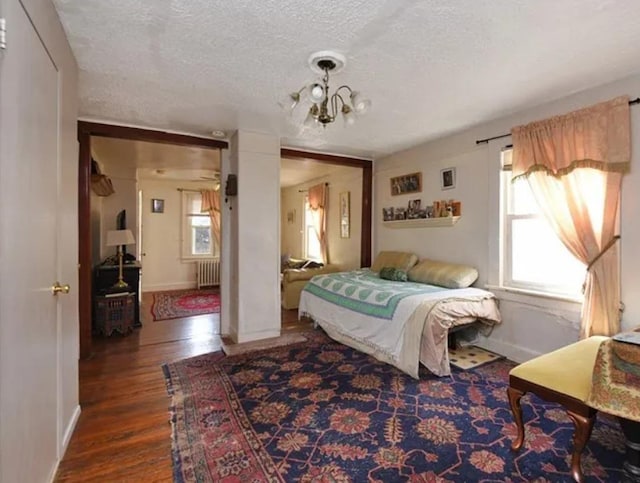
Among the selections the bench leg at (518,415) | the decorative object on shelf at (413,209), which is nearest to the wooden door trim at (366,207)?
the decorative object on shelf at (413,209)

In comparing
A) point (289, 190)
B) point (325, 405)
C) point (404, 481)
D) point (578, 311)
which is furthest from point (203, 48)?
point (289, 190)

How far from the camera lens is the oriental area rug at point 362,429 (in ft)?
5.32

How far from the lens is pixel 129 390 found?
2496 mm

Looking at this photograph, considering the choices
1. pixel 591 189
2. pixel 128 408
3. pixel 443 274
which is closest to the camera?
pixel 128 408

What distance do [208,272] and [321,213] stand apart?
2.85 m

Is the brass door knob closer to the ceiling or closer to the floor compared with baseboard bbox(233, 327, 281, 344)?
closer to the ceiling

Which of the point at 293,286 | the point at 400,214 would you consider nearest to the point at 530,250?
the point at 400,214

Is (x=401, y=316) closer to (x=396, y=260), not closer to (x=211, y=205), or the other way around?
(x=396, y=260)

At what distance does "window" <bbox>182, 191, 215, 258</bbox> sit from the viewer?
6891 millimetres

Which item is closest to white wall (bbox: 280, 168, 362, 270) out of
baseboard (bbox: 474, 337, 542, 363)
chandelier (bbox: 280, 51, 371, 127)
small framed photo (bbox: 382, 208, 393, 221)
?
small framed photo (bbox: 382, 208, 393, 221)

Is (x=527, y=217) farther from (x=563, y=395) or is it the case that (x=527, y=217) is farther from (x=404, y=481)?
(x=404, y=481)

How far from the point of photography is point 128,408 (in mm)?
2232

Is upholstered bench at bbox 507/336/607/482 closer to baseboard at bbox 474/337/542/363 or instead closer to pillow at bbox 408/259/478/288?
baseboard at bbox 474/337/542/363

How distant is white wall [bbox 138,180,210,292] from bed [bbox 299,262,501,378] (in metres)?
4.22
